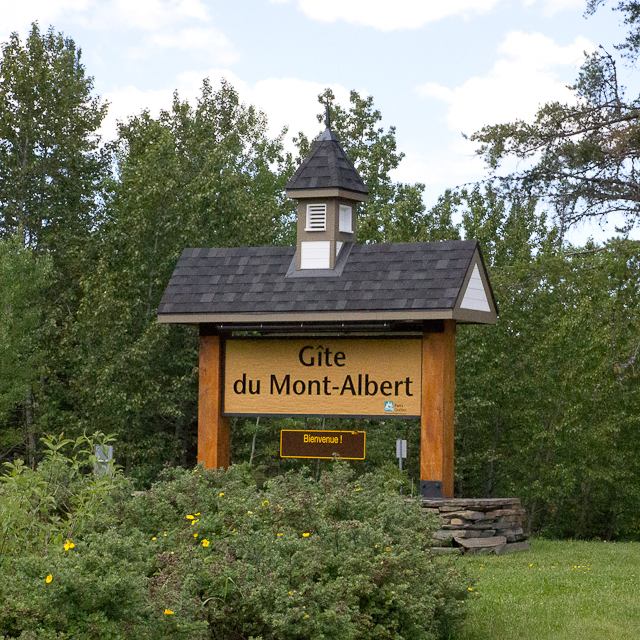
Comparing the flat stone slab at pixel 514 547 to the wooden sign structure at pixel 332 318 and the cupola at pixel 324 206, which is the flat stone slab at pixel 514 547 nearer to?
the wooden sign structure at pixel 332 318

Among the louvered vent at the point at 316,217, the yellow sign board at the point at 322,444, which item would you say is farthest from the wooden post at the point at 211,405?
the louvered vent at the point at 316,217

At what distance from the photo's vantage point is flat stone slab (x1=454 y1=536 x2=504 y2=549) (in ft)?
38.7

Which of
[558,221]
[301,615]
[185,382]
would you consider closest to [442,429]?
[558,221]

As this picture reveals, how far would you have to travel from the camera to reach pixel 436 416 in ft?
40.8

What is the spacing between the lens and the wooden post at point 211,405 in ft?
44.6

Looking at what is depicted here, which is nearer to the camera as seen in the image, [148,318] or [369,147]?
[148,318]

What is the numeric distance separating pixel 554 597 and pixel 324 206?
6.97 m

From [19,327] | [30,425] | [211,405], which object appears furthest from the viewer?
[30,425]

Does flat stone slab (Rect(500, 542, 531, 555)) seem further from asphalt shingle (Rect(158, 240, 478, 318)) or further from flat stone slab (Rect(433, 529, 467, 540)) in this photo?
asphalt shingle (Rect(158, 240, 478, 318))

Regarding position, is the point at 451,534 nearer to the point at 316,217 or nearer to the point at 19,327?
the point at 316,217

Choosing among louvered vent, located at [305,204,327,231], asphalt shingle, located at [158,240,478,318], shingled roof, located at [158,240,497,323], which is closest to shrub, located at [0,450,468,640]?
shingled roof, located at [158,240,497,323]

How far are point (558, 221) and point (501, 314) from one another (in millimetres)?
7554

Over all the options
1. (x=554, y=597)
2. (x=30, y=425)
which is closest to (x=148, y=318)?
(x=30, y=425)

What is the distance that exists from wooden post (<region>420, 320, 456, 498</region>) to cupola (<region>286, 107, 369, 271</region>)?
2001mm
